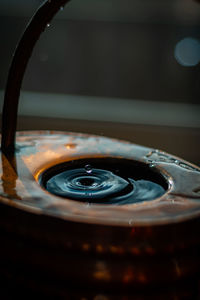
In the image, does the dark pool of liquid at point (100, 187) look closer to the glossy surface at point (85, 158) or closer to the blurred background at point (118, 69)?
the glossy surface at point (85, 158)

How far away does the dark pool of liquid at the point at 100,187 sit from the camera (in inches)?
16.7

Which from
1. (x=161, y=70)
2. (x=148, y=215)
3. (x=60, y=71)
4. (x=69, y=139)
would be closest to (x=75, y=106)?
(x=60, y=71)

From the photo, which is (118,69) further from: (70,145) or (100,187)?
(100,187)

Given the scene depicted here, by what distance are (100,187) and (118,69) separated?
360 cm

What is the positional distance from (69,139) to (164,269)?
37 cm

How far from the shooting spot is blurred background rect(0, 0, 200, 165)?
3631 mm

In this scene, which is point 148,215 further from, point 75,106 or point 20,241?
point 75,106

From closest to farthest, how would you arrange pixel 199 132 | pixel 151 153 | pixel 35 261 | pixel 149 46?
pixel 35 261 → pixel 151 153 → pixel 199 132 → pixel 149 46

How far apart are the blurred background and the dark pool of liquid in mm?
3043

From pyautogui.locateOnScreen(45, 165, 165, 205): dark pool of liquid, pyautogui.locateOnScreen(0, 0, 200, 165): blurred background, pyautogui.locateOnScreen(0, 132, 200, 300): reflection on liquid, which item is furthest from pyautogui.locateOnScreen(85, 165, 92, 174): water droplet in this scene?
pyautogui.locateOnScreen(0, 0, 200, 165): blurred background

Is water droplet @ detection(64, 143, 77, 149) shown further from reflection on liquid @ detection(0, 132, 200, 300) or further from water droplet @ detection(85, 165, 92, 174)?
reflection on liquid @ detection(0, 132, 200, 300)

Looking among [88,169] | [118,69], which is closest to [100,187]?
[88,169]

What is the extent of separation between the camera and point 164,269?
0.32 meters

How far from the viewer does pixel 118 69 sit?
3.92 metres
